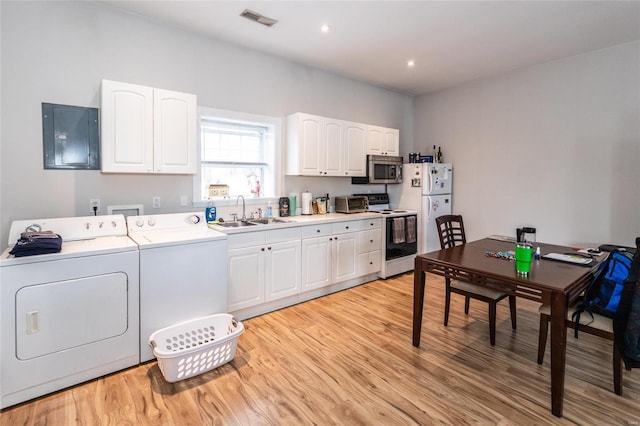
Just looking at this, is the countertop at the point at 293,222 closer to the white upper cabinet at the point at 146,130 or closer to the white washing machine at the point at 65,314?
the white upper cabinet at the point at 146,130

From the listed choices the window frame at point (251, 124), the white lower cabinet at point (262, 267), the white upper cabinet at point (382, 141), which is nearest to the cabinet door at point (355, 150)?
the white upper cabinet at point (382, 141)

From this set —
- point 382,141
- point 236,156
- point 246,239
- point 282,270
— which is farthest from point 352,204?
point 246,239

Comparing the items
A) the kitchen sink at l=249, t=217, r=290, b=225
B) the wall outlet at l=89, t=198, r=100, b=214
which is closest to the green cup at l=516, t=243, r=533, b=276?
the kitchen sink at l=249, t=217, r=290, b=225

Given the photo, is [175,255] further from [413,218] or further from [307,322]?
[413,218]

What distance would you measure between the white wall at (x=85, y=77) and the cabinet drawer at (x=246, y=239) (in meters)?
0.73

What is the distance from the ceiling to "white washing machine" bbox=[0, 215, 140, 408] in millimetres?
2101

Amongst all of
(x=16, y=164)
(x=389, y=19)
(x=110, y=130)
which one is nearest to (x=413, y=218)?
(x=389, y=19)

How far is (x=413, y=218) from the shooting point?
455 centimetres

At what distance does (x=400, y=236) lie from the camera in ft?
14.3

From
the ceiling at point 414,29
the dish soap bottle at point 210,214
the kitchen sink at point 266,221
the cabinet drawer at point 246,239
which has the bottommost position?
the cabinet drawer at point 246,239

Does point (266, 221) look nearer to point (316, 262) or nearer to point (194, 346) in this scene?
point (316, 262)

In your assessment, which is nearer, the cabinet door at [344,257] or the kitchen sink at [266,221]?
the kitchen sink at [266,221]

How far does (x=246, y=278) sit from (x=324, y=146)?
1.89m

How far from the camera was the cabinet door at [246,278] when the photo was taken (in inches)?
118
